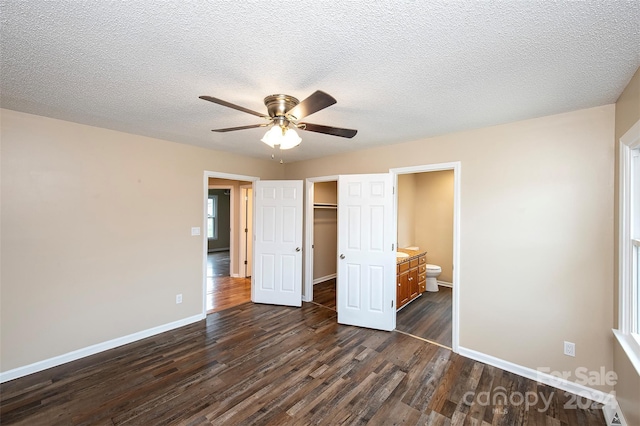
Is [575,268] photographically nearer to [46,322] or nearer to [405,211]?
[405,211]

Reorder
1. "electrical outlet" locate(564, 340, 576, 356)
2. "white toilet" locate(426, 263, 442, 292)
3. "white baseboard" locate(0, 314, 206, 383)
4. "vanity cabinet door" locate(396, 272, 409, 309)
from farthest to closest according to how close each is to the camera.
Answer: "white toilet" locate(426, 263, 442, 292) < "vanity cabinet door" locate(396, 272, 409, 309) < "white baseboard" locate(0, 314, 206, 383) < "electrical outlet" locate(564, 340, 576, 356)

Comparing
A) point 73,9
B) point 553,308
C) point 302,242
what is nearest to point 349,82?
point 73,9

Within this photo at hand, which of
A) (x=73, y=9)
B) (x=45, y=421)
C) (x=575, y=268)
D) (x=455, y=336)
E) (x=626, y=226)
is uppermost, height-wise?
(x=73, y=9)

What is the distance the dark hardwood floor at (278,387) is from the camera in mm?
1956

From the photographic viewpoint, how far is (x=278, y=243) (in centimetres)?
430

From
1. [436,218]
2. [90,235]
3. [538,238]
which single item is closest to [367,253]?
[538,238]

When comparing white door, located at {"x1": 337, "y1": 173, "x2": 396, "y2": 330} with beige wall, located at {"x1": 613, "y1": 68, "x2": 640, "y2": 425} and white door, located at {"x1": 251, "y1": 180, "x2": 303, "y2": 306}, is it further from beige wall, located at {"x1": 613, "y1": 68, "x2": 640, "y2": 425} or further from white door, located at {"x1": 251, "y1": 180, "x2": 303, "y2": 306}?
beige wall, located at {"x1": 613, "y1": 68, "x2": 640, "y2": 425}

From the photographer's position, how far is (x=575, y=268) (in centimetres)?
226

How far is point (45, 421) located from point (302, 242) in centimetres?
322

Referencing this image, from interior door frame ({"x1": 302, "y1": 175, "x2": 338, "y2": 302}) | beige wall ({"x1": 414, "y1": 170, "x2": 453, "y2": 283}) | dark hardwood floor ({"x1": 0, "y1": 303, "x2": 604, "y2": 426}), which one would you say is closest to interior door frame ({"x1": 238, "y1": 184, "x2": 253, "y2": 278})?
interior door frame ({"x1": 302, "y1": 175, "x2": 338, "y2": 302})

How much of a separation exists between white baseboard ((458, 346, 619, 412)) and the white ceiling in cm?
237

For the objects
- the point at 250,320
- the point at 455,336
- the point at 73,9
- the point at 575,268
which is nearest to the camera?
the point at 73,9

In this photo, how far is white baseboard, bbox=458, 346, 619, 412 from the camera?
6.96ft

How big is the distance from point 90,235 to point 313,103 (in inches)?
113
